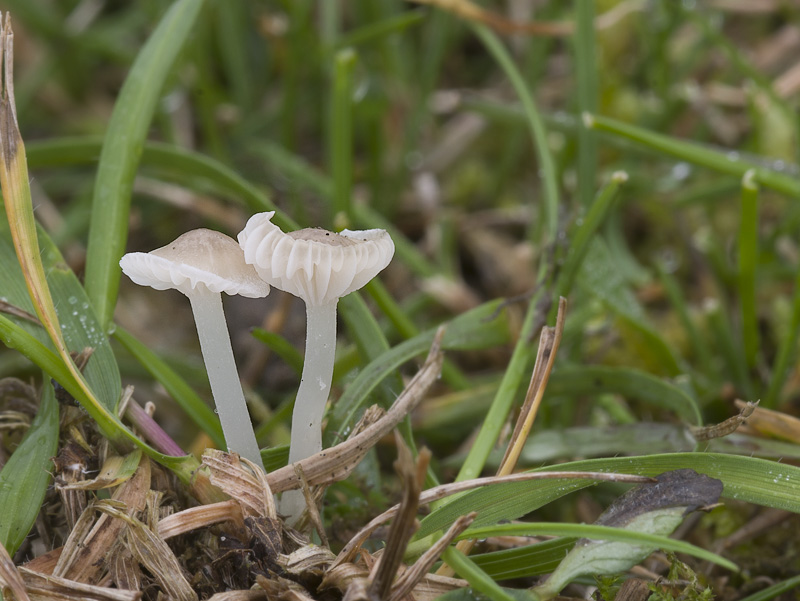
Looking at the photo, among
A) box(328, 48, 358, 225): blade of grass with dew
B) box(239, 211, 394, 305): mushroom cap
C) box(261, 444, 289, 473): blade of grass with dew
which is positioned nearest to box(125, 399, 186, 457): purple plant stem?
box(261, 444, 289, 473): blade of grass with dew

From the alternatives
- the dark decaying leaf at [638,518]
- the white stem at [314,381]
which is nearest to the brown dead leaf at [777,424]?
the dark decaying leaf at [638,518]

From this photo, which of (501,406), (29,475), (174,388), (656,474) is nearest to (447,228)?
(501,406)

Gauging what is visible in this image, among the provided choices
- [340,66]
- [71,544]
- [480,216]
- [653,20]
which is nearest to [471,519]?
[71,544]

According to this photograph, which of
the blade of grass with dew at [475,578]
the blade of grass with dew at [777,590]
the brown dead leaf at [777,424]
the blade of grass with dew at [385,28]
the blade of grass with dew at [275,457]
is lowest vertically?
the blade of grass with dew at [777,590]

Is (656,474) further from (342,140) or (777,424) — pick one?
(342,140)

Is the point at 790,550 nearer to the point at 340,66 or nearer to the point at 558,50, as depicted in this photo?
the point at 340,66

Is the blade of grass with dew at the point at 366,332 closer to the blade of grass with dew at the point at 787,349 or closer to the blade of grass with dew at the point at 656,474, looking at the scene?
the blade of grass with dew at the point at 656,474
